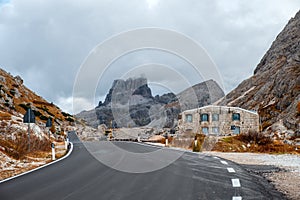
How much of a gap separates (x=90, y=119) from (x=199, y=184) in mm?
100847

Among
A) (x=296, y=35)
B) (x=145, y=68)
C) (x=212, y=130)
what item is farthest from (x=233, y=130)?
(x=296, y=35)

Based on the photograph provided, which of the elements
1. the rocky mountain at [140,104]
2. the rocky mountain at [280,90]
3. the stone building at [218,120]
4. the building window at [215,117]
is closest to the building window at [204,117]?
the stone building at [218,120]

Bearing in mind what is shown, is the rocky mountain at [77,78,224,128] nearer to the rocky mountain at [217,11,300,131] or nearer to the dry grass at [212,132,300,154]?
the dry grass at [212,132,300,154]

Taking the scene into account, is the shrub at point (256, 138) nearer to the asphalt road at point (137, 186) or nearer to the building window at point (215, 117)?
the building window at point (215, 117)

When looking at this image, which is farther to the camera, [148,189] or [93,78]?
[93,78]

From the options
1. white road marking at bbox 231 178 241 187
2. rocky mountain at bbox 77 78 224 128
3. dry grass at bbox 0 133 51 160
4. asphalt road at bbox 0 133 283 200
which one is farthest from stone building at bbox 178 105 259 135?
white road marking at bbox 231 178 241 187

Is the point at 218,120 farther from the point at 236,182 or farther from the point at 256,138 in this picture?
the point at 236,182

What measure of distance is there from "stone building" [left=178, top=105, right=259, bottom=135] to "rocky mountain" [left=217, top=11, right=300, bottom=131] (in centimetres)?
1219

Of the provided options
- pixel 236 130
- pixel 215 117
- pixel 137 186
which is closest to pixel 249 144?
pixel 236 130

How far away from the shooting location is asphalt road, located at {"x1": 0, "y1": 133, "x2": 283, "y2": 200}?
7.66 metres

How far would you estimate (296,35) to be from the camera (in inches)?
5640

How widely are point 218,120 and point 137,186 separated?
152 feet

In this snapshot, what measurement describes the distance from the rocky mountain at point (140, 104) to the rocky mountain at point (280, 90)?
47.1ft

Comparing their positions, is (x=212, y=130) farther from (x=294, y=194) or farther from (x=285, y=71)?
(x=285, y=71)
